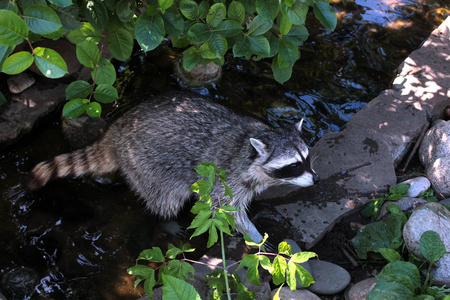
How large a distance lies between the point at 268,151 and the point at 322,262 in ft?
2.63

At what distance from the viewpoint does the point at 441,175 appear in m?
3.03

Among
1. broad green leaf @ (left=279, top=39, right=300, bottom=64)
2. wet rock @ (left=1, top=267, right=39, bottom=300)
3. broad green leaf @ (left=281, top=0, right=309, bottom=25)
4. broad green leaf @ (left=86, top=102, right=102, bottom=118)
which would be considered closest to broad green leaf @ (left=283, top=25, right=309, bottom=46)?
broad green leaf @ (left=279, top=39, right=300, bottom=64)

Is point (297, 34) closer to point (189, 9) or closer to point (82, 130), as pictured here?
point (189, 9)

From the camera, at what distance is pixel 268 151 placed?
296 cm

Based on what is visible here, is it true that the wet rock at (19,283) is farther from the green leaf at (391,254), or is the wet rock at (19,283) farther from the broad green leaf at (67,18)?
the green leaf at (391,254)

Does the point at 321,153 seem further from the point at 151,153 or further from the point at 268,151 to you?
the point at 151,153

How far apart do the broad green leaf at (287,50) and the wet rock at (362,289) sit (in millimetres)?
1339

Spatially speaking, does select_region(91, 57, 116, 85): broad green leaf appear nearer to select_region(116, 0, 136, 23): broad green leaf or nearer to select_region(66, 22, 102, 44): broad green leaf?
select_region(66, 22, 102, 44): broad green leaf

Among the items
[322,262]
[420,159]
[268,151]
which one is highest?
[268,151]

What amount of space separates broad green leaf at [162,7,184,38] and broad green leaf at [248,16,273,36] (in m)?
0.38

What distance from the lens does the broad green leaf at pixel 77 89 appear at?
225cm

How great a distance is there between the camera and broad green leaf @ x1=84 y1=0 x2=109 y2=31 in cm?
220

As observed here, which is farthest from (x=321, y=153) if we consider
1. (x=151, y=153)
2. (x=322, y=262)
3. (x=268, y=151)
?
(x=151, y=153)

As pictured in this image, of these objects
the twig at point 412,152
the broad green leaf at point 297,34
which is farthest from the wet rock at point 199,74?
the twig at point 412,152
